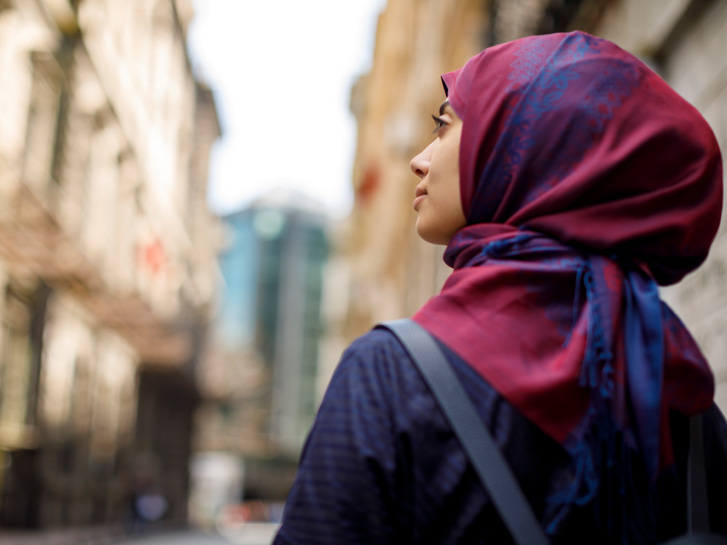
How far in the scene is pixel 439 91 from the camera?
14.6 m

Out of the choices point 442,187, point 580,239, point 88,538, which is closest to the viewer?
point 580,239

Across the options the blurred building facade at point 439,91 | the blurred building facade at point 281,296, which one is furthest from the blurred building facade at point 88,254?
the blurred building facade at point 281,296

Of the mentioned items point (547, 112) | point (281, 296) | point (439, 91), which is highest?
point (439, 91)

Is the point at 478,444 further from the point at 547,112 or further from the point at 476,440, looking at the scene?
→ the point at 547,112

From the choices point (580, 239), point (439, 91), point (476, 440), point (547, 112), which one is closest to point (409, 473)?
point (476, 440)

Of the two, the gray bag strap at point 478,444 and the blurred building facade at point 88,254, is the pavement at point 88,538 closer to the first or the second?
the blurred building facade at point 88,254

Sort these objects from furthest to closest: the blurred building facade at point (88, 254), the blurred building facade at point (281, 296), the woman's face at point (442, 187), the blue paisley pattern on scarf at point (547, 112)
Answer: the blurred building facade at point (281, 296) < the blurred building facade at point (88, 254) < the woman's face at point (442, 187) < the blue paisley pattern on scarf at point (547, 112)

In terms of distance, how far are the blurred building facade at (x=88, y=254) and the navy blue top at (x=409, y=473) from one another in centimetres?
1025

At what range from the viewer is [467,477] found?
45.7 inches

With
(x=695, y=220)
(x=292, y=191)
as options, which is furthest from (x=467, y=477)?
(x=292, y=191)

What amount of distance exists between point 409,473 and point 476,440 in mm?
98

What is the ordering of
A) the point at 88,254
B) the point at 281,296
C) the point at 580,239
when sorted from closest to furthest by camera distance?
the point at 580,239 → the point at 88,254 → the point at 281,296

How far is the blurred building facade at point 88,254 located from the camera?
13.3 metres

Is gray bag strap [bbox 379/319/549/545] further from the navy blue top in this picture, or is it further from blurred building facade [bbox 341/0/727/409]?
blurred building facade [bbox 341/0/727/409]
